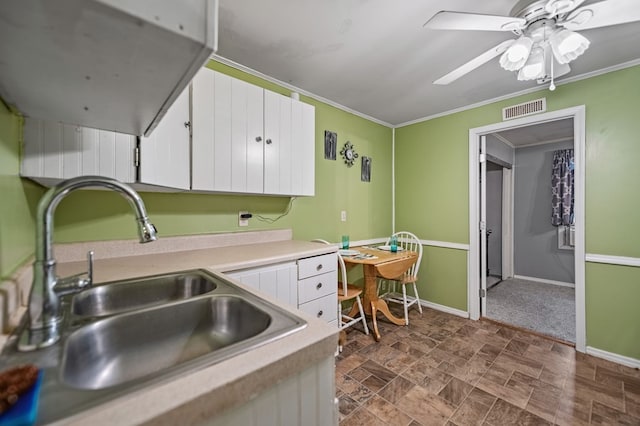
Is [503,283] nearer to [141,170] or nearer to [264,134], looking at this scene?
[264,134]

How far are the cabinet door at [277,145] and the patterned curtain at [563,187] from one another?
4401 millimetres

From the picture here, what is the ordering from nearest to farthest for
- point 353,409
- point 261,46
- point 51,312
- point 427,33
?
point 51,312 < point 353,409 < point 427,33 < point 261,46

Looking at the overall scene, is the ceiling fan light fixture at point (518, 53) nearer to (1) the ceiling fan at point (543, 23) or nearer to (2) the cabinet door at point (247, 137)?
(1) the ceiling fan at point (543, 23)

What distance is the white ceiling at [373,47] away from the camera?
156 cm

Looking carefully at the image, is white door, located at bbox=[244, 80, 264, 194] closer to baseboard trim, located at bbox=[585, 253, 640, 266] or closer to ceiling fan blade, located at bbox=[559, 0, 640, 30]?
A: ceiling fan blade, located at bbox=[559, 0, 640, 30]

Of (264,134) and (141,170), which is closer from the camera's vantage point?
(141,170)

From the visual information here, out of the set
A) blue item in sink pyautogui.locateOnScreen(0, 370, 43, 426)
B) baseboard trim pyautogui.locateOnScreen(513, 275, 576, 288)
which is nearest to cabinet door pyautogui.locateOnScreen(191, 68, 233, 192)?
blue item in sink pyautogui.locateOnScreen(0, 370, 43, 426)

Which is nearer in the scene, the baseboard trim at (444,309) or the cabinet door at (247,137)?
the cabinet door at (247,137)

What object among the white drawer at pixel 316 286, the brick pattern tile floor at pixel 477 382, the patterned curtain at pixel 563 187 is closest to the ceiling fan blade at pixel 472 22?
the white drawer at pixel 316 286

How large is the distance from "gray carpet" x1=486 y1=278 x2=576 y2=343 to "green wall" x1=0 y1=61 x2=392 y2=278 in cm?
170

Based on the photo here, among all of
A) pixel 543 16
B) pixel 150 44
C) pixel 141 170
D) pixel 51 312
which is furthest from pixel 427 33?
pixel 51 312

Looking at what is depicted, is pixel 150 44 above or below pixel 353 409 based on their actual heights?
above

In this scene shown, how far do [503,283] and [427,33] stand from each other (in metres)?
4.23

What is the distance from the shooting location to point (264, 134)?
2031 millimetres
